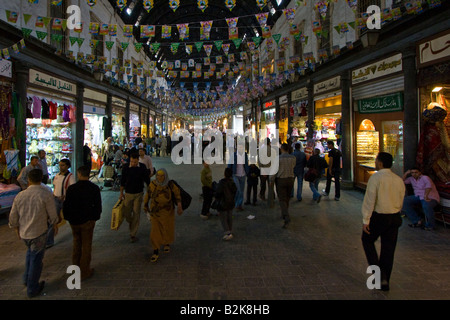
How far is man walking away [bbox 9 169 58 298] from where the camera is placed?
3.81 metres

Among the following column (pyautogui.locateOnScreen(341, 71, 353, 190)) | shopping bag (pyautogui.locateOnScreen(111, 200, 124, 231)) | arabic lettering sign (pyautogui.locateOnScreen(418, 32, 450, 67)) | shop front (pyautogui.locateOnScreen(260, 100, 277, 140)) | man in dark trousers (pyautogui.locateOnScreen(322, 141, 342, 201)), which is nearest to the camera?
shopping bag (pyautogui.locateOnScreen(111, 200, 124, 231))

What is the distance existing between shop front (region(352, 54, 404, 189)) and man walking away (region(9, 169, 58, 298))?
371 inches

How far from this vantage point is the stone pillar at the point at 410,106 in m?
7.89

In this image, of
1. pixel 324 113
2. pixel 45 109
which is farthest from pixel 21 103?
pixel 324 113

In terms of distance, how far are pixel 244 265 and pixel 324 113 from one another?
10.9 meters

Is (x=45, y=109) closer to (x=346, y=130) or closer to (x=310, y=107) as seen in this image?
(x=346, y=130)

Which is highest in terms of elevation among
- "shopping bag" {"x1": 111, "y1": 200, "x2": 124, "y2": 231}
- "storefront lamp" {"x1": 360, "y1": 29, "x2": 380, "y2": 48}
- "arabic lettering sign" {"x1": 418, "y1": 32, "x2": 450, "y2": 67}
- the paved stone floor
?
"storefront lamp" {"x1": 360, "y1": 29, "x2": 380, "y2": 48}

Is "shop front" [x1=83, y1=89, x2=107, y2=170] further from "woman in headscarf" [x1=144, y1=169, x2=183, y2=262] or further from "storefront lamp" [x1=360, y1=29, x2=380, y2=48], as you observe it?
"storefront lamp" [x1=360, y1=29, x2=380, y2=48]

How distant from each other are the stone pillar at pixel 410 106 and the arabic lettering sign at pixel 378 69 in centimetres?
46

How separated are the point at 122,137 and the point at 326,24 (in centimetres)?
1535

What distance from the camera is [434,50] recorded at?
7.19 m

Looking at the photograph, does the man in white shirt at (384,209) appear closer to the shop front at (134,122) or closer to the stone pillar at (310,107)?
the stone pillar at (310,107)

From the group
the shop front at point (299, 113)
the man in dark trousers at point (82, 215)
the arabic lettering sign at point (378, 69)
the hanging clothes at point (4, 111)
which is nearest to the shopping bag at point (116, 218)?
the man in dark trousers at point (82, 215)

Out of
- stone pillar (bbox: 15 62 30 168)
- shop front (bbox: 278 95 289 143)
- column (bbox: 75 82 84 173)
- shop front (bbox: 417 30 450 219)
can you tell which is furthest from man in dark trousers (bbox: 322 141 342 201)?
column (bbox: 75 82 84 173)
